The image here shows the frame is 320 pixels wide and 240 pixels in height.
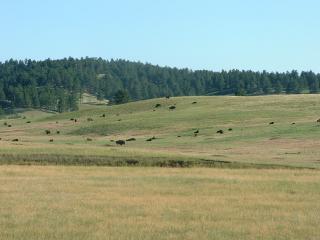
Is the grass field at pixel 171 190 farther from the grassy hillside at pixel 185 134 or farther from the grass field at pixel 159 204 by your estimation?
the grassy hillside at pixel 185 134

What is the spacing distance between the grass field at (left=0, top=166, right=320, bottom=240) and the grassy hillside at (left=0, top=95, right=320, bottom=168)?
7.35m

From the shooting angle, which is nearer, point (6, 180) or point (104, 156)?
point (6, 180)

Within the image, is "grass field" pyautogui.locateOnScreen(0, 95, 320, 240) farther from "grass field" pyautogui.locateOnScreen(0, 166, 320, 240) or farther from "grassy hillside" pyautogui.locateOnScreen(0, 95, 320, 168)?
"grassy hillside" pyautogui.locateOnScreen(0, 95, 320, 168)

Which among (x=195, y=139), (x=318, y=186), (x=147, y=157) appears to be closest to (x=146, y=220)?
(x=318, y=186)

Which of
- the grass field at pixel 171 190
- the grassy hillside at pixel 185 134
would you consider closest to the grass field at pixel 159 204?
the grass field at pixel 171 190

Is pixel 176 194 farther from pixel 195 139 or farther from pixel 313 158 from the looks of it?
pixel 195 139

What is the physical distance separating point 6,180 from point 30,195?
20.1 ft

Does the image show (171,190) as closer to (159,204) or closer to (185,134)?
(159,204)

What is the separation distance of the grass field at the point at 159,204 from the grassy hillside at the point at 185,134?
7.35 metres

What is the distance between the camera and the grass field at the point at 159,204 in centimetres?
1803

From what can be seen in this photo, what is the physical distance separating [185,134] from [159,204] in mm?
49658

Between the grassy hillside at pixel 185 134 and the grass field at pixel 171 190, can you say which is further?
the grassy hillside at pixel 185 134

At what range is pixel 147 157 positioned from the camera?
143ft

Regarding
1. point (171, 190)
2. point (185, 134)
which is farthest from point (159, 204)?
point (185, 134)
